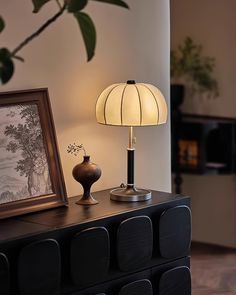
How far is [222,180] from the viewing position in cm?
562

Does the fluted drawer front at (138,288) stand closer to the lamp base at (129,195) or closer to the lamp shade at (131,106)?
the lamp base at (129,195)

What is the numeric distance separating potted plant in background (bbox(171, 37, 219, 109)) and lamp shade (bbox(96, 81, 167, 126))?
2.61m

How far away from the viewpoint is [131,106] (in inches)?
115

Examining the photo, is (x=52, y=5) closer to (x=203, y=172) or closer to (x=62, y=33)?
(x=62, y=33)

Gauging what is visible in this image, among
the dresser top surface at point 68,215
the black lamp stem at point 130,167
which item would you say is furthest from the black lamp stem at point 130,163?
the dresser top surface at point 68,215

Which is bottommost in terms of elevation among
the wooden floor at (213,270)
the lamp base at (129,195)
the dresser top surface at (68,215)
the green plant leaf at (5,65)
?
the wooden floor at (213,270)

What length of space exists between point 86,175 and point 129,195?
227 millimetres

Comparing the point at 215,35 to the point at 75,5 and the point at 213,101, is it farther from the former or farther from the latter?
the point at 75,5

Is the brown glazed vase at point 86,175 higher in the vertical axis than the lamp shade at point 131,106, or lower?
lower

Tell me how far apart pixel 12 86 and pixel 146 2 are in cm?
91

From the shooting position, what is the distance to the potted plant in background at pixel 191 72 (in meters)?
5.54

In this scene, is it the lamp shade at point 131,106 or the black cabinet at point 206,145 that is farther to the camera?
the black cabinet at point 206,145

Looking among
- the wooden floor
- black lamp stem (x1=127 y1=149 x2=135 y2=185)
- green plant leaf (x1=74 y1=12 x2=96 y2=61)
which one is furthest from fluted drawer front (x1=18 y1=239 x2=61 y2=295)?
the wooden floor

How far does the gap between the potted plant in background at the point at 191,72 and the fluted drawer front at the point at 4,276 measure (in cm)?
344
